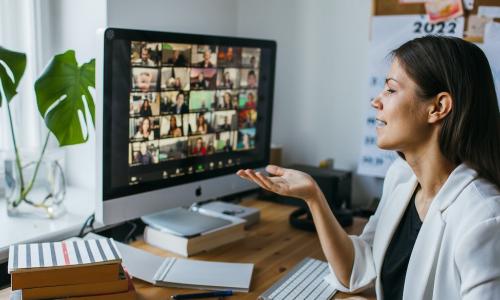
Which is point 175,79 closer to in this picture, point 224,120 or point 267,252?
point 224,120

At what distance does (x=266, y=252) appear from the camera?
153 cm

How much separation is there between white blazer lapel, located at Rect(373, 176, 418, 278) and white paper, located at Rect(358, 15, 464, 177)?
588mm

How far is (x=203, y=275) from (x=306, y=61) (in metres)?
1.14

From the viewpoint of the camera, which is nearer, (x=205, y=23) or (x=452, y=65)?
(x=452, y=65)

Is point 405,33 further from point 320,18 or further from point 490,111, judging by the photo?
point 490,111

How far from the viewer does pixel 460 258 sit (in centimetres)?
106

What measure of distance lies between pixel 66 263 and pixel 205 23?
127cm

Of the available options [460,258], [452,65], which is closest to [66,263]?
[460,258]

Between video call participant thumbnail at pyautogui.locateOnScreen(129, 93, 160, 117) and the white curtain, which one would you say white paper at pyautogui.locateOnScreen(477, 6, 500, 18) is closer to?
video call participant thumbnail at pyautogui.locateOnScreen(129, 93, 160, 117)

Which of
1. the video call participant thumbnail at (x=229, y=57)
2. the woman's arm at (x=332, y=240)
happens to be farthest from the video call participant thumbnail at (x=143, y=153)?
the woman's arm at (x=332, y=240)

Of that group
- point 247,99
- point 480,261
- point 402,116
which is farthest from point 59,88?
point 480,261

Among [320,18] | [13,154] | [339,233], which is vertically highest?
[320,18]

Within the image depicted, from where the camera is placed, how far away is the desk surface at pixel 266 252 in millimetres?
1261

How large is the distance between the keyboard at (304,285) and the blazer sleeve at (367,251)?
0.03m
